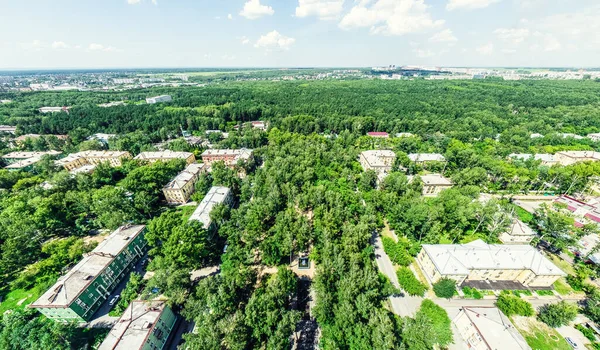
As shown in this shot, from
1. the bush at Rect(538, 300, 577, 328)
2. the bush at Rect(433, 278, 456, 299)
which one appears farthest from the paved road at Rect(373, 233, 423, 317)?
the bush at Rect(538, 300, 577, 328)

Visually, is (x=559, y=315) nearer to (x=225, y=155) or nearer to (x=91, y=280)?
(x=91, y=280)

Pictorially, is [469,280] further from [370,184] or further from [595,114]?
[595,114]

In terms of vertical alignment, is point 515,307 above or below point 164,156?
below

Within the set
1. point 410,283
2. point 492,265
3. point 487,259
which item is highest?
point 487,259

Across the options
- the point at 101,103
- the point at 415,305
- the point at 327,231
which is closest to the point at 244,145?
the point at 327,231

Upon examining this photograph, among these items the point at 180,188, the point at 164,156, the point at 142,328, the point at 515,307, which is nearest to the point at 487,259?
the point at 515,307

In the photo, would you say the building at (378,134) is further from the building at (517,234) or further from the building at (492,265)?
the building at (492,265)
